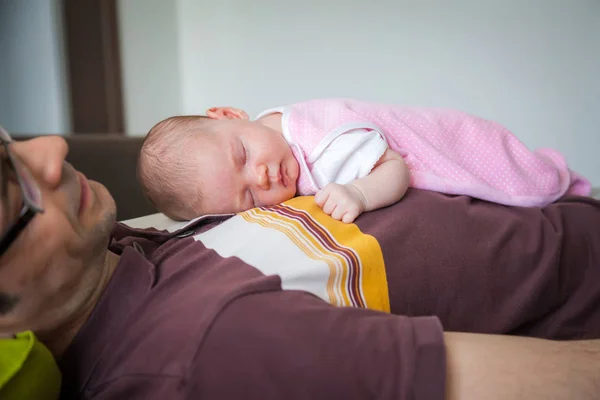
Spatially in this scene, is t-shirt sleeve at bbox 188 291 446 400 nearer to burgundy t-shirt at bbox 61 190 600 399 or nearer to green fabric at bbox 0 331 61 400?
burgundy t-shirt at bbox 61 190 600 399

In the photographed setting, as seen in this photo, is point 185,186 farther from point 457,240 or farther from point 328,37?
point 328,37

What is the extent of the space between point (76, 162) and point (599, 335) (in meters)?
1.44

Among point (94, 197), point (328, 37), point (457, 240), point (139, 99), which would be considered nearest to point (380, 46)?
point (328, 37)

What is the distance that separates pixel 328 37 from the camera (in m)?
2.16

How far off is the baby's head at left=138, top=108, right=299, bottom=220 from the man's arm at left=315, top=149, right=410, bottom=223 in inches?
6.3

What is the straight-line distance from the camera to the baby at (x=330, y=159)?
0.99 metres

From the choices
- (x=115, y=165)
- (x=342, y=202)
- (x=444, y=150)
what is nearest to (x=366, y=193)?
(x=342, y=202)

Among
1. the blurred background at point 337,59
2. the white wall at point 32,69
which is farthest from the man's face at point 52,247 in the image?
the white wall at point 32,69

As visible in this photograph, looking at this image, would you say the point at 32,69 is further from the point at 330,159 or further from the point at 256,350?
the point at 256,350

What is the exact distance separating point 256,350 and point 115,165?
3.99 feet

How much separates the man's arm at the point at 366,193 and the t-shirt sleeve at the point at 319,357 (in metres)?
0.29

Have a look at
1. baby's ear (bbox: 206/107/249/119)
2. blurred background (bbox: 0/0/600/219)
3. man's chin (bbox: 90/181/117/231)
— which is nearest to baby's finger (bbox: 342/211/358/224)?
man's chin (bbox: 90/181/117/231)

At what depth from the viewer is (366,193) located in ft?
2.89

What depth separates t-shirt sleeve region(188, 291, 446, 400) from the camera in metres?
0.52
